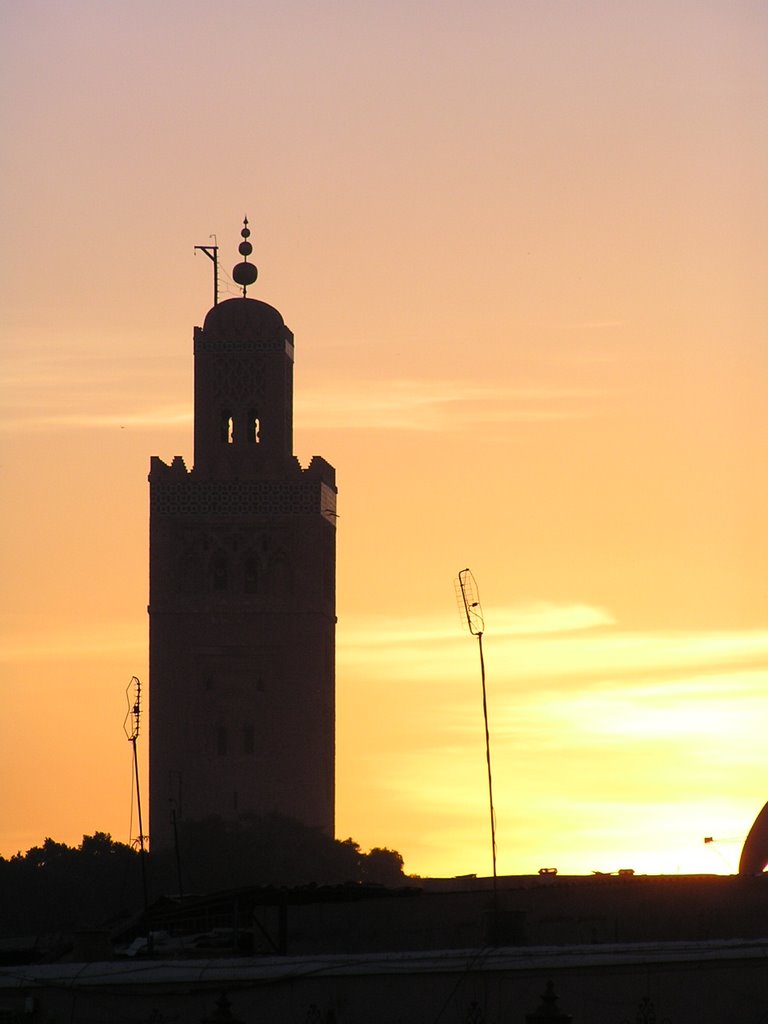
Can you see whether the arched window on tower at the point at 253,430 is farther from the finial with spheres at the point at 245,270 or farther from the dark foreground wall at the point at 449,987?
the dark foreground wall at the point at 449,987

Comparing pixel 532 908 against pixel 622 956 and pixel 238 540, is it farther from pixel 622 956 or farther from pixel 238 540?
pixel 238 540

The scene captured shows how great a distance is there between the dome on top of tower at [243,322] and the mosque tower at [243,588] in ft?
0.15

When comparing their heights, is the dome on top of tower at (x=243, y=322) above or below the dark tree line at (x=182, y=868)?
above

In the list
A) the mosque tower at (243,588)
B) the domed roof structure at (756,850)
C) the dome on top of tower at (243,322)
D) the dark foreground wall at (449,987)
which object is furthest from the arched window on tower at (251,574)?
the dark foreground wall at (449,987)

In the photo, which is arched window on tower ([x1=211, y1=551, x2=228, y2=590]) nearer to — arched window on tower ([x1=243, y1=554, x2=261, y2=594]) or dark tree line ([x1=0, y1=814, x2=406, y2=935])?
arched window on tower ([x1=243, y1=554, x2=261, y2=594])

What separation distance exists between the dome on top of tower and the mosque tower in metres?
0.05

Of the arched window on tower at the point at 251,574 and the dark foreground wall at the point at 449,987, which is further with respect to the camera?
the arched window on tower at the point at 251,574

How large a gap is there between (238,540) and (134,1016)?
67677 mm

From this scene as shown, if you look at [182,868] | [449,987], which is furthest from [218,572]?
[449,987]

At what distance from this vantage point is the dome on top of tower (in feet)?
355

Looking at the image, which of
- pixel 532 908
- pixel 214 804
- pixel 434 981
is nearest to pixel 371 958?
pixel 434 981

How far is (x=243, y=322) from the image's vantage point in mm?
108125

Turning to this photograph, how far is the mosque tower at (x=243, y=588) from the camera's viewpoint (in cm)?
10638

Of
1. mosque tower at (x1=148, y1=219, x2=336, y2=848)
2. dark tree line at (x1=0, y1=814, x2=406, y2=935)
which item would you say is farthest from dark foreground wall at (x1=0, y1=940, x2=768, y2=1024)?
mosque tower at (x1=148, y1=219, x2=336, y2=848)
